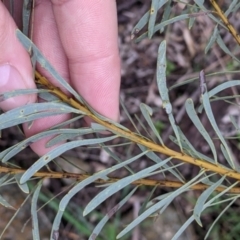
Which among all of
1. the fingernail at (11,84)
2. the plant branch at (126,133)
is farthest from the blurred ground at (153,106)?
the plant branch at (126,133)

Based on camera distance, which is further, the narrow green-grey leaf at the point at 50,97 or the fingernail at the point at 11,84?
the fingernail at the point at 11,84

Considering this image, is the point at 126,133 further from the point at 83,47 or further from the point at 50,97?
the point at 83,47

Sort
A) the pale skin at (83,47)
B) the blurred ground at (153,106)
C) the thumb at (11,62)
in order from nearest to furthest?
the thumb at (11,62)
the pale skin at (83,47)
the blurred ground at (153,106)

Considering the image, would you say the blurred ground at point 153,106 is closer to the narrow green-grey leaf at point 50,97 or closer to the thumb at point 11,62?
the thumb at point 11,62

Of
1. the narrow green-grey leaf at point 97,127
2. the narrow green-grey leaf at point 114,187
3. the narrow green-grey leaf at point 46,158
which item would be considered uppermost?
the narrow green-grey leaf at point 97,127

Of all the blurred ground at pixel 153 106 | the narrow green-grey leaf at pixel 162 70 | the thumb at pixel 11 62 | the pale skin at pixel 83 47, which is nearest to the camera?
the narrow green-grey leaf at pixel 162 70

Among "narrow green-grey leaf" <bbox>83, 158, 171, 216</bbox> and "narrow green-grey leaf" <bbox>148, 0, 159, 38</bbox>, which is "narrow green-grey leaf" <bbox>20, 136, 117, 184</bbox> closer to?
"narrow green-grey leaf" <bbox>83, 158, 171, 216</bbox>

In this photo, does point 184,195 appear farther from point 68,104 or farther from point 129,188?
point 68,104
